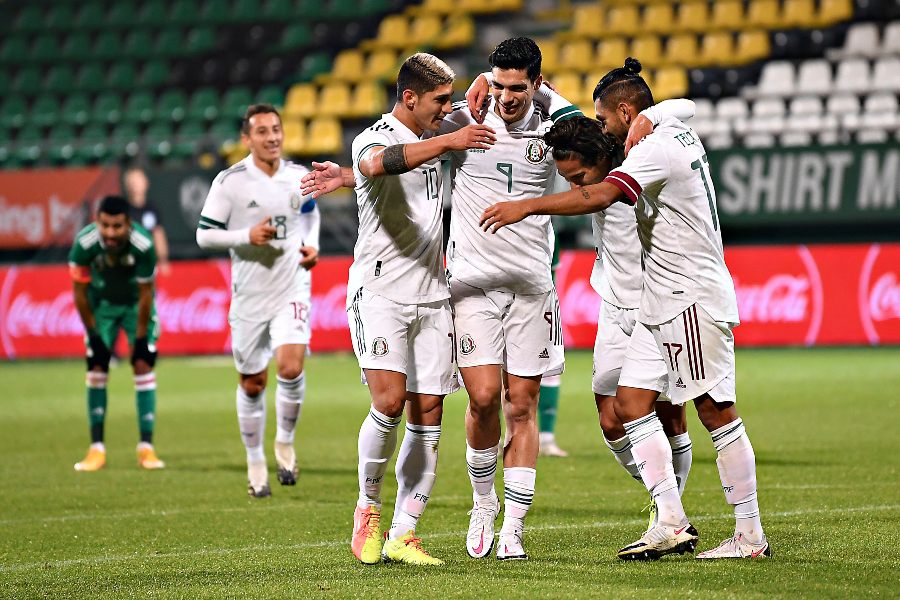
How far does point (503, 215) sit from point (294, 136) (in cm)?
1883

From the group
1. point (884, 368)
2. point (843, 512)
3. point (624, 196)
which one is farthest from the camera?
point (884, 368)

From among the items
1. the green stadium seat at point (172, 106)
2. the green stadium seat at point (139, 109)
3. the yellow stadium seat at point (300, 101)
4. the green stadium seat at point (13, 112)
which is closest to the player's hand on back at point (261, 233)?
the yellow stadium seat at point (300, 101)

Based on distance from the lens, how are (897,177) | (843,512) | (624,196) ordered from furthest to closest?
(897,177) < (843,512) < (624,196)

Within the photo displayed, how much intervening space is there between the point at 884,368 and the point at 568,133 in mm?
10990

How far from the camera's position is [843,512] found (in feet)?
23.9

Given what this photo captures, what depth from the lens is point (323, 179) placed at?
A: 6.25 m

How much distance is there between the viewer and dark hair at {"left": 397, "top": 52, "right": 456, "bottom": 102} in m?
6.06

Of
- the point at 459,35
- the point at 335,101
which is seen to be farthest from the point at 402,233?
the point at 335,101

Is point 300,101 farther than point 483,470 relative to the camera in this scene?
Yes

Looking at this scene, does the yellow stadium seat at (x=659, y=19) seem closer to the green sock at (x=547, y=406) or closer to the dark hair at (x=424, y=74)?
the green sock at (x=547, y=406)

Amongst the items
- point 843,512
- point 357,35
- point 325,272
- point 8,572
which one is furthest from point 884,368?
point 357,35

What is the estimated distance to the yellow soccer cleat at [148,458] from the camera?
10203 millimetres

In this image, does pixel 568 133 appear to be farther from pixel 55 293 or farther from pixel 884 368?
pixel 55 293

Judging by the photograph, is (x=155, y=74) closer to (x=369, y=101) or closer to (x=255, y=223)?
(x=369, y=101)
